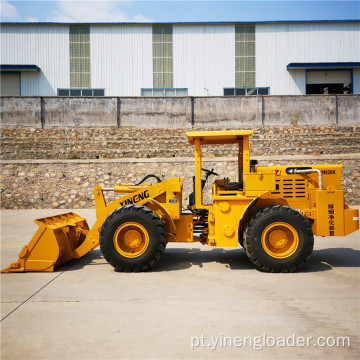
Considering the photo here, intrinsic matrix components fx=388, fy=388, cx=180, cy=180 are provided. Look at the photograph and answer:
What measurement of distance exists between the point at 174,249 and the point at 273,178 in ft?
10.4

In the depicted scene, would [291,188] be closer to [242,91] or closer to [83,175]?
[83,175]

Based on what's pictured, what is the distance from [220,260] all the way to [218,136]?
2.35 m

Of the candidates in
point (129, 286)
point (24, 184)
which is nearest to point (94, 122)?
point (24, 184)

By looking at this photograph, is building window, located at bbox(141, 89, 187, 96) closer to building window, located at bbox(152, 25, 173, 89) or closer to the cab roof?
building window, located at bbox(152, 25, 173, 89)

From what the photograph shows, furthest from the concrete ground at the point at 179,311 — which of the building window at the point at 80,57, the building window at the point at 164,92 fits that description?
the building window at the point at 80,57

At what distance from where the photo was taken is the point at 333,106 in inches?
880

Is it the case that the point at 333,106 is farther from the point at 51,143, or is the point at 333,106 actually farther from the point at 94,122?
the point at 51,143

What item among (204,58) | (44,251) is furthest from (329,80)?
(44,251)

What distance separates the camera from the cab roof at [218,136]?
6689 millimetres

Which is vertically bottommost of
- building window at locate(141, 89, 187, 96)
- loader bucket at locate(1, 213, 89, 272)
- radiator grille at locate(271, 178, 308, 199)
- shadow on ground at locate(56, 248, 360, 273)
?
shadow on ground at locate(56, 248, 360, 273)

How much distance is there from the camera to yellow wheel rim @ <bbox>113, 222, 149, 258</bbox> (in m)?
6.33

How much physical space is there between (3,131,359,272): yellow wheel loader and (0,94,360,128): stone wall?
1556 cm

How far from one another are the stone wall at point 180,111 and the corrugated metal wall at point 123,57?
5.77m

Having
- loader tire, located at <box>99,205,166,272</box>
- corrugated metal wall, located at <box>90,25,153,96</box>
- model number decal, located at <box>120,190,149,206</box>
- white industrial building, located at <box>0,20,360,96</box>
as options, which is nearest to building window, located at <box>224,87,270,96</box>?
white industrial building, located at <box>0,20,360,96</box>
